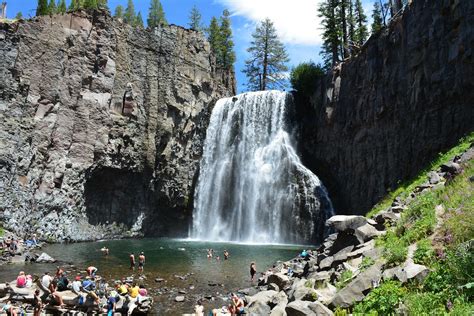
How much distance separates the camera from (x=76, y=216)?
44719mm

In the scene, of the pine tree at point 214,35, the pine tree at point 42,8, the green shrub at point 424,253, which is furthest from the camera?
the pine tree at point 214,35

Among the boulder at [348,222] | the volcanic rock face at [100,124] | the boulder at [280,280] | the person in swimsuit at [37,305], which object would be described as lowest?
the person in swimsuit at [37,305]

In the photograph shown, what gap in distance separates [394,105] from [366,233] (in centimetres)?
2432

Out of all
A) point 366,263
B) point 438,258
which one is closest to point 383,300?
point 438,258

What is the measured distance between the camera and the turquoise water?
863 inches

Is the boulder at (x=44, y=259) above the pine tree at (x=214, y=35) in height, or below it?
below

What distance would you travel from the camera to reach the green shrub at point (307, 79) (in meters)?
53.9

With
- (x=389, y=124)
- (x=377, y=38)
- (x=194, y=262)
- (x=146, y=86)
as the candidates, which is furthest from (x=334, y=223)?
(x=146, y=86)

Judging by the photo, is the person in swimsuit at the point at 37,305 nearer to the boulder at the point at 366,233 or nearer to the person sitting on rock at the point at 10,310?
the person sitting on rock at the point at 10,310

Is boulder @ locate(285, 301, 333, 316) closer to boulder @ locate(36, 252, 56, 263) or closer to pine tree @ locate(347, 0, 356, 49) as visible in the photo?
boulder @ locate(36, 252, 56, 263)

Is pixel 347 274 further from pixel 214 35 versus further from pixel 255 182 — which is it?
pixel 214 35

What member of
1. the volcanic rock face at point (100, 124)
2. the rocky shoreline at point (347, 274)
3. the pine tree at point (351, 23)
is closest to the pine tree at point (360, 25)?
the pine tree at point (351, 23)

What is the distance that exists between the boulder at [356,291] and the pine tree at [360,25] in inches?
2041

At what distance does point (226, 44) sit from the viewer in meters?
79.1
